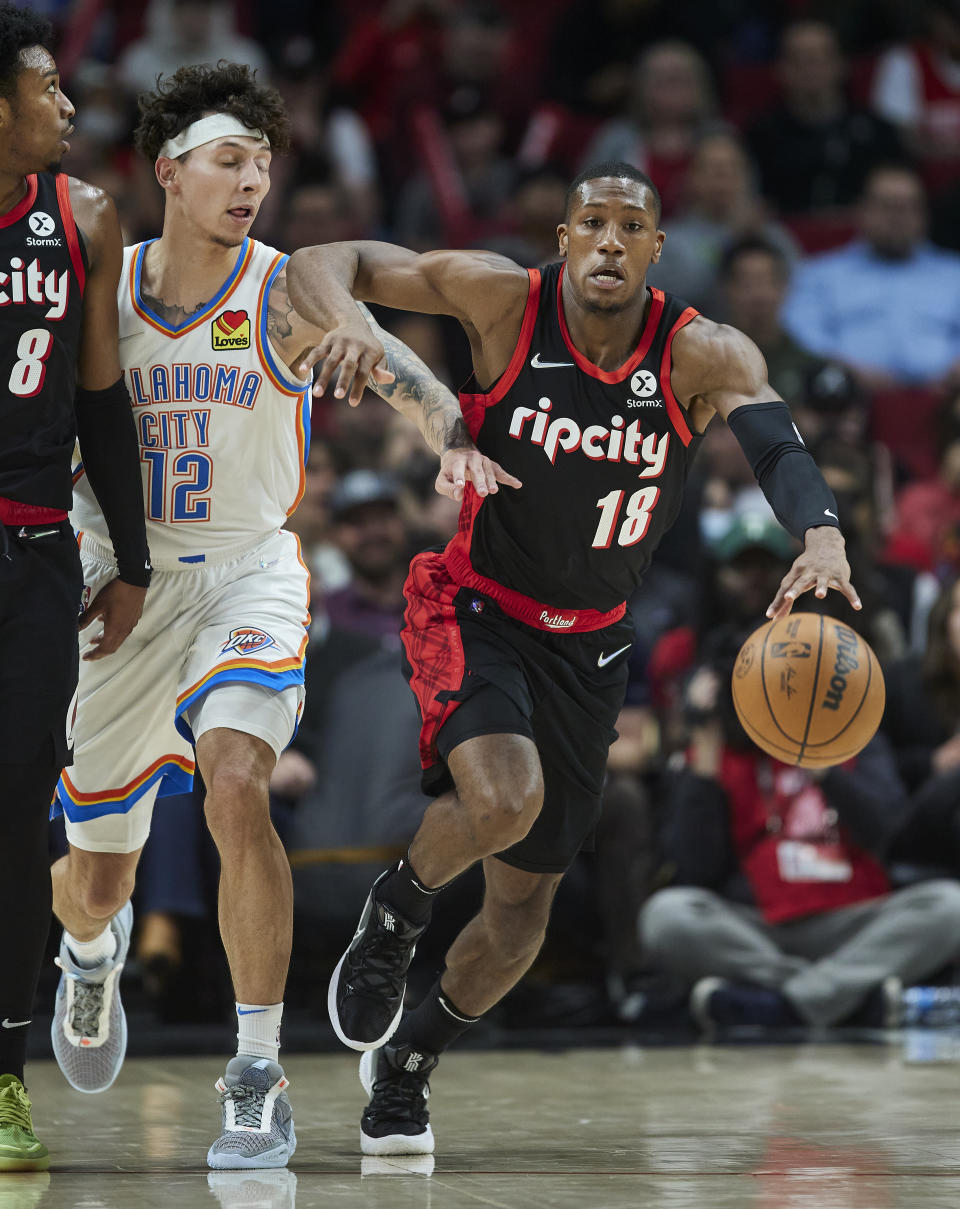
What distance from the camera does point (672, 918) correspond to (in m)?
7.61

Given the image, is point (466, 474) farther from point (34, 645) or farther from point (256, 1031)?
point (256, 1031)

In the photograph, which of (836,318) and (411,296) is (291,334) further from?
(836,318)

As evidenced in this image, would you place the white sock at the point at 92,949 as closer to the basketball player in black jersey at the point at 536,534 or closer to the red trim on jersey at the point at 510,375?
the basketball player in black jersey at the point at 536,534

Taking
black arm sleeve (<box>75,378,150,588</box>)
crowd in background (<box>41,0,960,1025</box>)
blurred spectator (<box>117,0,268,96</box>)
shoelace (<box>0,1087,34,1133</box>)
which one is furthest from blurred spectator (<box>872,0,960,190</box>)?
shoelace (<box>0,1087,34,1133</box>)

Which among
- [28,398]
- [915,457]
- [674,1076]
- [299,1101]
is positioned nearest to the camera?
[28,398]

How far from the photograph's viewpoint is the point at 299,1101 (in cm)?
579

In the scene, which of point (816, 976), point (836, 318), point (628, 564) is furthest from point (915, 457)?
point (628, 564)

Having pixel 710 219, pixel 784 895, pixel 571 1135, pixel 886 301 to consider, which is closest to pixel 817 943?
pixel 784 895

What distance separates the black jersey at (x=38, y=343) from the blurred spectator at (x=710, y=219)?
654 cm

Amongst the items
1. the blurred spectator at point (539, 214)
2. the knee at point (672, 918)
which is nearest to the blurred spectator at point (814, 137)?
the blurred spectator at point (539, 214)

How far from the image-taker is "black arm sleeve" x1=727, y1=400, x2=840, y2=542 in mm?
4348

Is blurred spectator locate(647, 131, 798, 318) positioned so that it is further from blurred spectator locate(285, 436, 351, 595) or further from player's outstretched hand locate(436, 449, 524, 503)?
player's outstretched hand locate(436, 449, 524, 503)

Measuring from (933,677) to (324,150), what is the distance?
20.2 feet

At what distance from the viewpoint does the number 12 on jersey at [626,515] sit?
4859 millimetres
